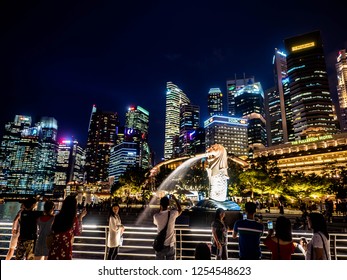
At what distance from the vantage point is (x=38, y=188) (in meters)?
194

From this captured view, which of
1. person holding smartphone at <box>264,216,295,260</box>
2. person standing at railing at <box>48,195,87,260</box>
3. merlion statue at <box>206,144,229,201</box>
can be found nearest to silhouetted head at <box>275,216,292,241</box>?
person holding smartphone at <box>264,216,295,260</box>

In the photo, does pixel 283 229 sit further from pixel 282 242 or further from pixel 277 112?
pixel 277 112

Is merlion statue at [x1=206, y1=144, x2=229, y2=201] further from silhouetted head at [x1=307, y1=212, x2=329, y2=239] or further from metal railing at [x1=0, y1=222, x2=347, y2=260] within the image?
silhouetted head at [x1=307, y1=212, x2=329, y2=239]

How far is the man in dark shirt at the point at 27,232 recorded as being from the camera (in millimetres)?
5684

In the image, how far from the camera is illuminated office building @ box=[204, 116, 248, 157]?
165 metres

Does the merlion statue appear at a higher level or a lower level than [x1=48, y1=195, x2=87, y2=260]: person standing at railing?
higher

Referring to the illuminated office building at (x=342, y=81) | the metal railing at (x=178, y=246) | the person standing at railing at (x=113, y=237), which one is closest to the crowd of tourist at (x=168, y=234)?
the person standing at railing at (x=113, y=237)

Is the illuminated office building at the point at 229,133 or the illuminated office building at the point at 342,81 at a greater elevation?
the illuminated office building at the point at 342,81

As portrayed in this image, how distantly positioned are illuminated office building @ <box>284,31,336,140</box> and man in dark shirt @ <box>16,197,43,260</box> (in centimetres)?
15073

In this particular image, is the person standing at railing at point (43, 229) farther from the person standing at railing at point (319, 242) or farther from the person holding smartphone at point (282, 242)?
the person standing at railing at point (319, 242)

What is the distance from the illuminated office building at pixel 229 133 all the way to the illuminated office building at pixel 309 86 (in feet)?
116

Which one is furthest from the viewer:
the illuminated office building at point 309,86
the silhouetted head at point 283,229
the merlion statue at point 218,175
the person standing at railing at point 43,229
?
the illuminated office building at point 309,86
